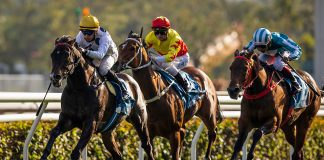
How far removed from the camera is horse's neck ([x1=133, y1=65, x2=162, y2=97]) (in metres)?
9.65

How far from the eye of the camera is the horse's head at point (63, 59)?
789 centimetres

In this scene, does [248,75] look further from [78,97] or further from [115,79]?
[78,97]

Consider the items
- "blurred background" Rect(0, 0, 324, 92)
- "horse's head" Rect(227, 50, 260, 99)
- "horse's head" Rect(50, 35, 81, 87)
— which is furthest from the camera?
"blurred background" Rect(0, 0, 324, 92)

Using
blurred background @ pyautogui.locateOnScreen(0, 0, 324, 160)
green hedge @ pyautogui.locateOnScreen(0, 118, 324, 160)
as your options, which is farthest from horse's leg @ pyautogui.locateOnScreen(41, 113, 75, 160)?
green hedge @ pyautogui.locateOnScreen(0, 118, 324, 160)

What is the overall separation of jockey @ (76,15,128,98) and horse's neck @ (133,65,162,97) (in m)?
0.73

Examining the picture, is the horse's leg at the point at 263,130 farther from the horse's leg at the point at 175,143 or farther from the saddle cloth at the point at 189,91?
the saddle cloth at the point at 189,91

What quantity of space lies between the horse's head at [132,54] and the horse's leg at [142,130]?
0.48 metres

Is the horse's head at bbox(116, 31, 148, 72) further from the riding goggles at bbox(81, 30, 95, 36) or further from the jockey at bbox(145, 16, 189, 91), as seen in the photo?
the riding goggles at bbox(81, 30, 95, 36)

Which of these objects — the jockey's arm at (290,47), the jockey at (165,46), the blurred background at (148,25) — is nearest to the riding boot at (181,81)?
the jockey at (165,46)

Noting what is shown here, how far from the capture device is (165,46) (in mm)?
10188

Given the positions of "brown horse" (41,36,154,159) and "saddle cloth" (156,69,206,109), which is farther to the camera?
"saddle cloth" (156,69,206,109)

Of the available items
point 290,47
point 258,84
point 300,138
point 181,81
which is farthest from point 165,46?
point 300,138

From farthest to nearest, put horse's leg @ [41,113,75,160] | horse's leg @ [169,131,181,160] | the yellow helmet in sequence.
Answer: horse's leg @ [169,131,181,160] < the yellow helmet < horse's leg @ [41,113,75,160]

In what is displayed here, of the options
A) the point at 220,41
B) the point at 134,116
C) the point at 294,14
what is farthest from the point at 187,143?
the point at 294,14
